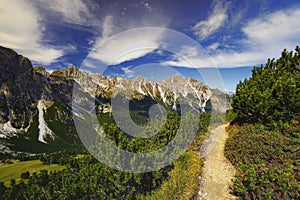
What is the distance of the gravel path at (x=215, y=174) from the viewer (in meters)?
9.85

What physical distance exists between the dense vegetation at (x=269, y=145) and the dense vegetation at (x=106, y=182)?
3256 mm

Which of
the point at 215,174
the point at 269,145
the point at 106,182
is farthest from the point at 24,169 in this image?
the point at 269,145

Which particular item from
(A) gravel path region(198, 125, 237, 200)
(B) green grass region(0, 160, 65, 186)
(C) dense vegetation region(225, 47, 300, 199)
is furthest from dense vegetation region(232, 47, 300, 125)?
(B) green grass region(0, 160, 65, 186)

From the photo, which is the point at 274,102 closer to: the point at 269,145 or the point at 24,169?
the point at 269,145

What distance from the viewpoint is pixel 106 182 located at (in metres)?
8.18

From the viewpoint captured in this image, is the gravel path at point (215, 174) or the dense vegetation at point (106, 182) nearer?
the dense vegetation at point (106, 182)

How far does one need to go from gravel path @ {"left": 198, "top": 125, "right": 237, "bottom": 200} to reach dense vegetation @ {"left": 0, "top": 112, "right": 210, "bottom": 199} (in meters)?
0.80

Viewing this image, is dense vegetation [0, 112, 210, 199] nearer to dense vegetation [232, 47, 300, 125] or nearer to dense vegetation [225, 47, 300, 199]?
dense vegetation [225, 47, 300, 199]

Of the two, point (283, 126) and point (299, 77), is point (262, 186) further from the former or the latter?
point (299, 77)

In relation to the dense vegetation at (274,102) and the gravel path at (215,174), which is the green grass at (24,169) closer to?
the gravel path at (215,174)

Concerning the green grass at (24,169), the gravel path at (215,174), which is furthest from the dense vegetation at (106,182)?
the green grass at (24,169)

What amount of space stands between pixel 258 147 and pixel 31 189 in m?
13.0

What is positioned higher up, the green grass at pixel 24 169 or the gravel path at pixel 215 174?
the gravel path at pixel 215 174

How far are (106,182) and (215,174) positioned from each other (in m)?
7.64
